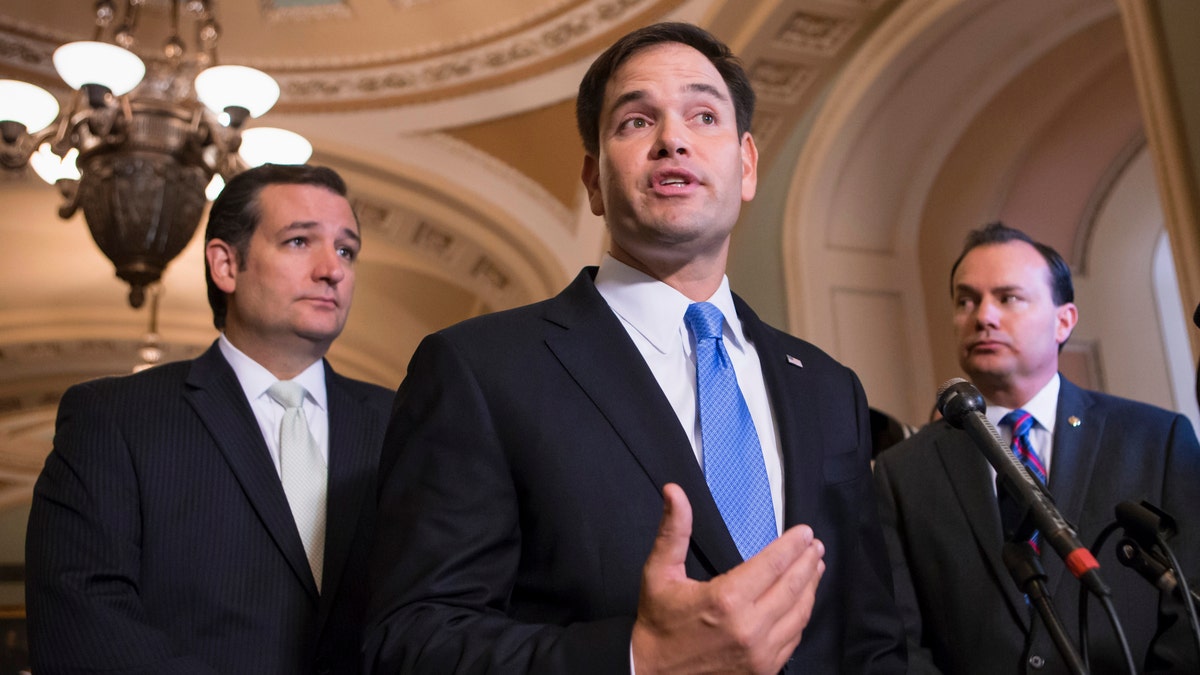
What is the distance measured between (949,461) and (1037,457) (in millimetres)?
191

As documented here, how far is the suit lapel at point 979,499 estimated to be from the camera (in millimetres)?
2141

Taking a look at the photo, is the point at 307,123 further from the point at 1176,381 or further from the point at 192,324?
the point at 1176,381

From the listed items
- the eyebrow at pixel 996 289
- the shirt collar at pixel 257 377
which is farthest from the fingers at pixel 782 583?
the eyebrow at pixel 996 289

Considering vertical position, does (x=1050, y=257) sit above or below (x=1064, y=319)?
above

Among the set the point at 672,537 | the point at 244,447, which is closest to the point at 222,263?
the point at 244,447

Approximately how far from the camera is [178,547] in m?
1.82

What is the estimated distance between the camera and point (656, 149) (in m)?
1.57

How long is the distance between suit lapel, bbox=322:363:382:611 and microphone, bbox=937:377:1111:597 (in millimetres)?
1075

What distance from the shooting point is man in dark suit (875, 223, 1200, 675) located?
2.07 meters

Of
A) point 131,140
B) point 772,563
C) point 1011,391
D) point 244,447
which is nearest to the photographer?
point 772,563

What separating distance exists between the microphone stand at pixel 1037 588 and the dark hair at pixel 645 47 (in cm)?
80

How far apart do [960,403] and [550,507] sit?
0.61m

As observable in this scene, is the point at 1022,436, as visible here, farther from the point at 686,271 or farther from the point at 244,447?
the point at 244,447

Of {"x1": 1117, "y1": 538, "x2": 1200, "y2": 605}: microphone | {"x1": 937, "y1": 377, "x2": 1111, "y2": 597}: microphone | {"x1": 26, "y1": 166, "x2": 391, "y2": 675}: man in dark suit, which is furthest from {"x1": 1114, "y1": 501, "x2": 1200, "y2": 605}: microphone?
{"x1": 26, "y1": 166, "x2": 391, "y2": 675}: man in dark suit
